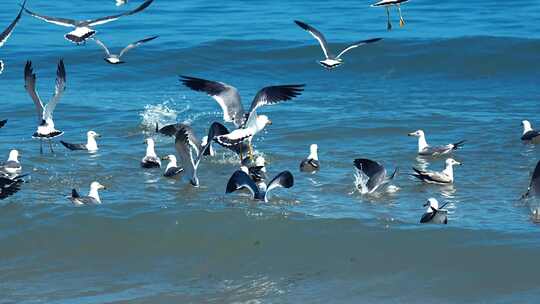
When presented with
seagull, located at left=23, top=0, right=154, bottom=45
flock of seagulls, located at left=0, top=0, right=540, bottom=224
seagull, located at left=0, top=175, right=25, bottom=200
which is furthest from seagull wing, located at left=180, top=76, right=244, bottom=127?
seagull, located at left=23, top=0, right=154, bottom=45

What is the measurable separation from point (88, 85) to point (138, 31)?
19.8ft

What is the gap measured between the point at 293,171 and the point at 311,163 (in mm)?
302

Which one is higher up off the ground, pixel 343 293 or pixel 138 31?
pixel 138 31

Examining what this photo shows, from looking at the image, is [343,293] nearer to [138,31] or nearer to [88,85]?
[88,85]

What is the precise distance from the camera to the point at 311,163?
48.4 ft

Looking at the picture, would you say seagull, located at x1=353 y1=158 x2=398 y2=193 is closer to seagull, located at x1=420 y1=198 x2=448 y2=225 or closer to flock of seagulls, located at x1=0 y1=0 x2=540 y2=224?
flock of seagulls, located at x1=0 y1=0 x2=540 y2=224

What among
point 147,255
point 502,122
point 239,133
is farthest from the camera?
point 502,122

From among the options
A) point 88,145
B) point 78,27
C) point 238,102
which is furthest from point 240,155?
point 78,27

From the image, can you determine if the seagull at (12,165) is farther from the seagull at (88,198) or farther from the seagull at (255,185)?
the seagull at (255,185)

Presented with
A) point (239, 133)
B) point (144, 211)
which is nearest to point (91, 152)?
point (239, 133)

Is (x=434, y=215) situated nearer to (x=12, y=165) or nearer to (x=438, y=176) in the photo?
(x=438, y=176)

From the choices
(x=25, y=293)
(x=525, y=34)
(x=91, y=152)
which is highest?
(x=525, y=34)

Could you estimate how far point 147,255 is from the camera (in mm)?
11562

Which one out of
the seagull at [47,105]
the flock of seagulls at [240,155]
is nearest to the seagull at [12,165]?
the flock of seagulls at [240,155]
